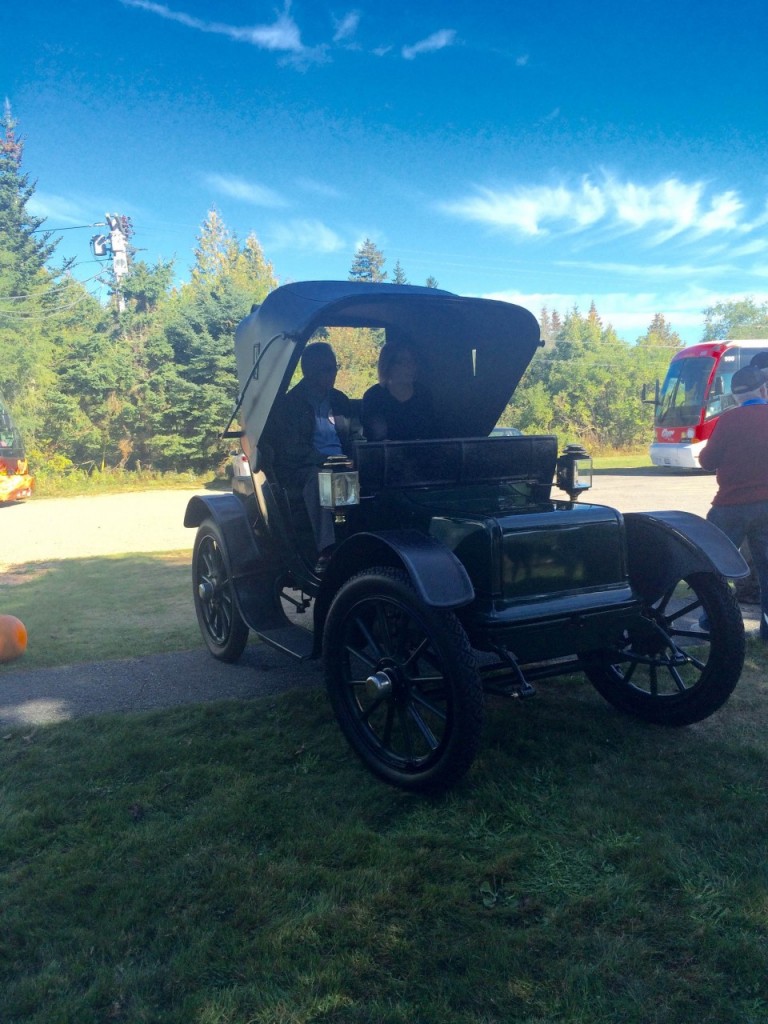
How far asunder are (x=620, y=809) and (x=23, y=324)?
Answer: 97.0 ft

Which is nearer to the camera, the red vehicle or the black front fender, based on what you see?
the black front fender

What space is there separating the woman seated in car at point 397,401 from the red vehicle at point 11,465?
606 inches

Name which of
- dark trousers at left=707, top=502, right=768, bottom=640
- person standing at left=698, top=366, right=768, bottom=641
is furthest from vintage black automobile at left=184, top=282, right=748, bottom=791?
person standing at left=698, top=366, right=768, bottom=641

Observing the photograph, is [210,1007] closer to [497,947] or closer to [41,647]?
[497,947]

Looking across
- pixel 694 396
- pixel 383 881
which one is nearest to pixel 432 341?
pixel 383 881

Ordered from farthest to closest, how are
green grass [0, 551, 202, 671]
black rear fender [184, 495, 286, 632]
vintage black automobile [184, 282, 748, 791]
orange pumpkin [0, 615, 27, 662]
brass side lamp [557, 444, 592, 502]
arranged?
green grass [0, 551, 202, 671] → orange pumpkin [0, 615, 27, 662] → black rear fender [184, 495, 286, 632] → brass side lamp [557, 444, 592, 502] → vintage black automobile [184, 282, 748, 791]

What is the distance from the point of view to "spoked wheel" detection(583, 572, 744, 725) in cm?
379

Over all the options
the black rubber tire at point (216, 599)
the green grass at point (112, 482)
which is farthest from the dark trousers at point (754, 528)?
the green grass at point (112, 482)

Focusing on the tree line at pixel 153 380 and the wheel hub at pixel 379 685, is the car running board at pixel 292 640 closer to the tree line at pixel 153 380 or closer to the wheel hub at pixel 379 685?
the wheel hub at pixel 379 685

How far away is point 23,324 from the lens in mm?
28234

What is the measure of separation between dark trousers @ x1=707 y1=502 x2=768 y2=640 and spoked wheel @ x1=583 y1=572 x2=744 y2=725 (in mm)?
→ 1540

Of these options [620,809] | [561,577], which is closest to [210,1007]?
[620,809]

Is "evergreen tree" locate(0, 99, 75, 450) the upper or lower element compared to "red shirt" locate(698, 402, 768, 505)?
upper

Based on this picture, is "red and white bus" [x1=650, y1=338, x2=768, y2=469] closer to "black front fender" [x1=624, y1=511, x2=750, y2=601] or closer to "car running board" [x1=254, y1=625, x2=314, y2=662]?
"black front fender" [x1=624, y1=511, x2=750, y2=601]
